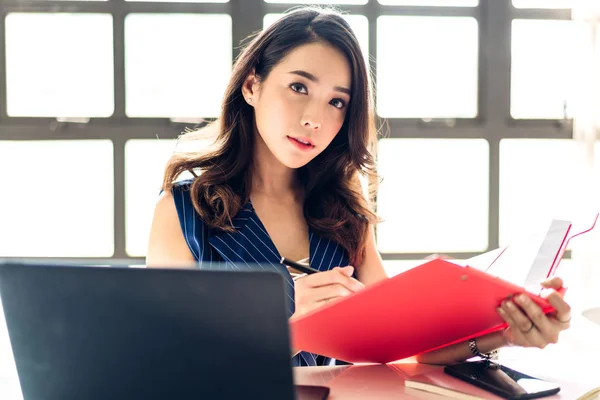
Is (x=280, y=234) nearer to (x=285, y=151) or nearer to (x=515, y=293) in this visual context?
(x=285, y=151)

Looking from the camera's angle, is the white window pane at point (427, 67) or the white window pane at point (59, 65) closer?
the white window pane at point (59, 65)

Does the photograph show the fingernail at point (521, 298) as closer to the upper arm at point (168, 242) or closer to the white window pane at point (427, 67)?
the upper arm at point (168, 242)

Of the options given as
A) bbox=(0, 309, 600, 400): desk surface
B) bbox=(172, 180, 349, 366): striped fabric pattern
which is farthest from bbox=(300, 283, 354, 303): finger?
bbox=(172, 180, 349, 366): striped fabric pattern

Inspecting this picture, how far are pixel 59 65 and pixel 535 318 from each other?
2387 millimetres

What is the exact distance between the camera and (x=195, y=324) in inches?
22.5

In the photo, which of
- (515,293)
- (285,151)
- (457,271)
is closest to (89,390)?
(457,271)

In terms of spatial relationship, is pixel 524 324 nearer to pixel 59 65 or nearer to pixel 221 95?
pixel 221 95

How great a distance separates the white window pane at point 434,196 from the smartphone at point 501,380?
71.6 inches

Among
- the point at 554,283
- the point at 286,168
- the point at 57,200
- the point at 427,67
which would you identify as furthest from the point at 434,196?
the point at 554,283

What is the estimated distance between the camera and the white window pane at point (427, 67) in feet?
9.22

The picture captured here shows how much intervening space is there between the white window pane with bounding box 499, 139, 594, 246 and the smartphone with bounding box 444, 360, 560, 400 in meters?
1.98

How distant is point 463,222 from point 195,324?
2.55 meters

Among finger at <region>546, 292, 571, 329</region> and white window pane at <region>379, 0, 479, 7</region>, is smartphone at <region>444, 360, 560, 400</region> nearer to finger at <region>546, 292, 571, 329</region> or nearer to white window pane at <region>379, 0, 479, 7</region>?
finger at <region>546, 292, 571, 329</region>

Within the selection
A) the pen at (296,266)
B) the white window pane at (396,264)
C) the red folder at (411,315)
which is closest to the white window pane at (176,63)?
the white window pane at (396,264)
